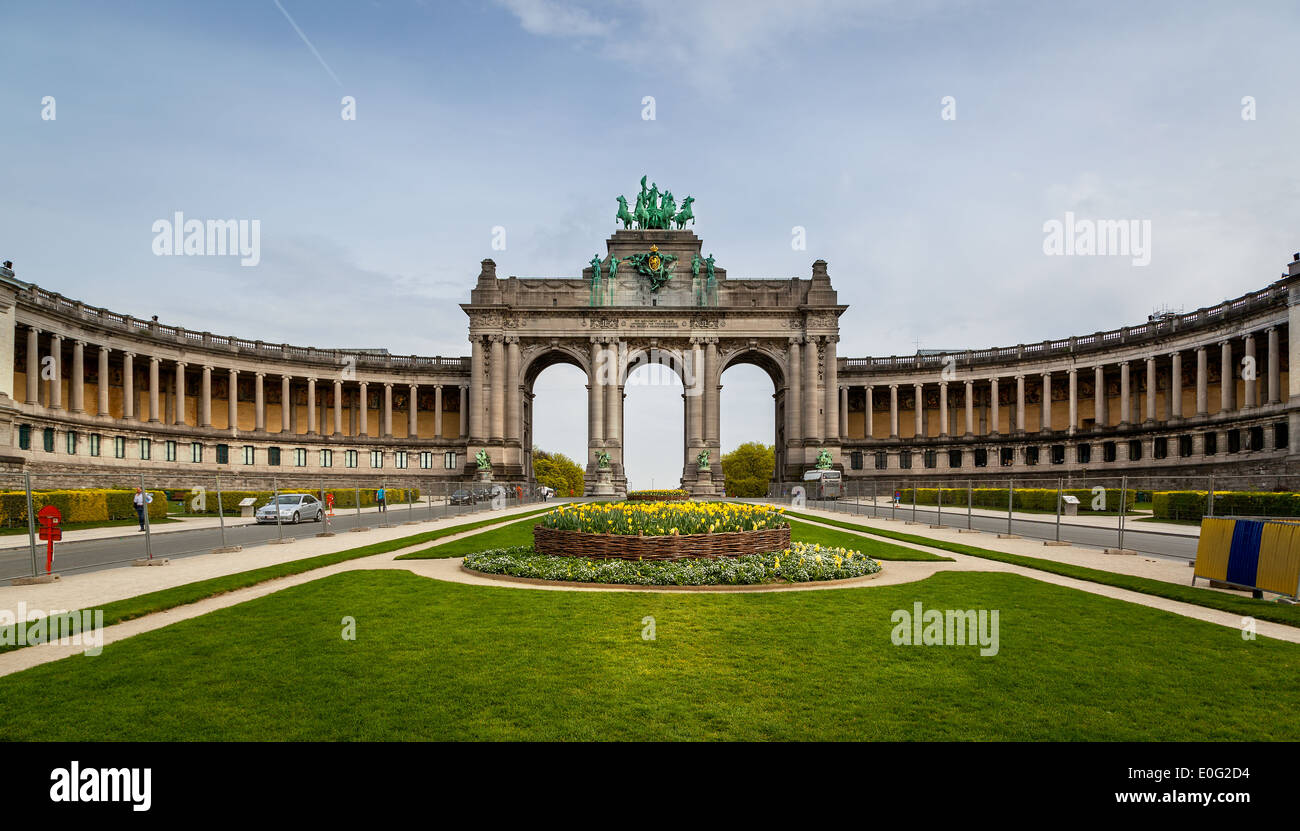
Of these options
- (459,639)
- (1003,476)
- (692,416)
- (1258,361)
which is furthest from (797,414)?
(459,639)

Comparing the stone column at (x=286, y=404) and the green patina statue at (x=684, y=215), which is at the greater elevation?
the green patina statue at (x=684, y=215)

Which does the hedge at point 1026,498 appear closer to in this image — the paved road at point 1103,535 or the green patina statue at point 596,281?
the paved road at point 1103,535

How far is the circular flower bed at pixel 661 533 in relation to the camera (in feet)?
57.1

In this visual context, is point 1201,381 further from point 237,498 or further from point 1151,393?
point 237,498

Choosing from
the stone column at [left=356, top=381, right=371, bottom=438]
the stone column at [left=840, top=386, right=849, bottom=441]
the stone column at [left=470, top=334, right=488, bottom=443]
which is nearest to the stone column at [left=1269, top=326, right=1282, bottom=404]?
the stone column at [left=840, top=386, right=849, bottom=441]

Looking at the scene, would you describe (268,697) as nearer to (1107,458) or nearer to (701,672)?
(701,672)

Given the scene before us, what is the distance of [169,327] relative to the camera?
2852 inches

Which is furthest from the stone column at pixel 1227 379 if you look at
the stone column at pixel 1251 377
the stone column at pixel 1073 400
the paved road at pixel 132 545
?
the paved road at pixel 132 545

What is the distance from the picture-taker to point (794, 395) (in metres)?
84.6

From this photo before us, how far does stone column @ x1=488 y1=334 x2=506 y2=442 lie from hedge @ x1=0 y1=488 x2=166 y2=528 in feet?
140

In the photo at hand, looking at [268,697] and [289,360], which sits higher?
Answer: [289,360]

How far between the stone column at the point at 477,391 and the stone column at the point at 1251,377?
75663mm
